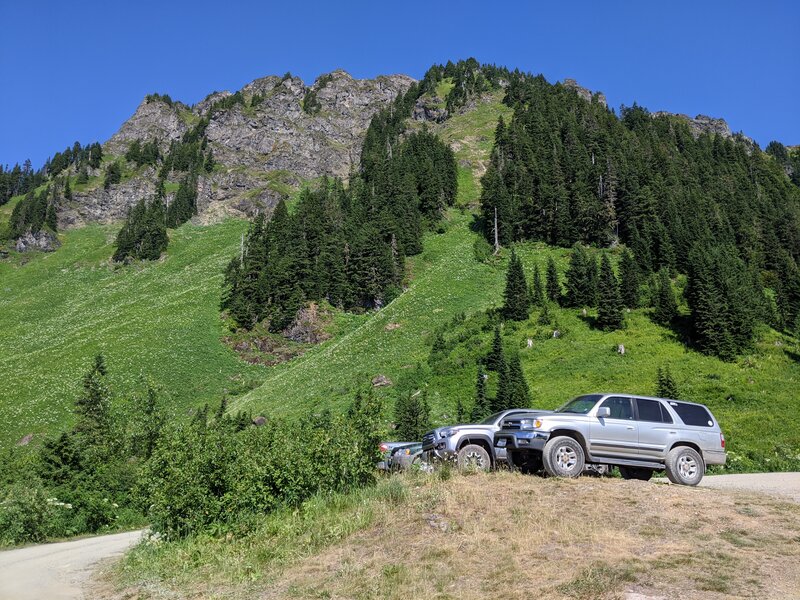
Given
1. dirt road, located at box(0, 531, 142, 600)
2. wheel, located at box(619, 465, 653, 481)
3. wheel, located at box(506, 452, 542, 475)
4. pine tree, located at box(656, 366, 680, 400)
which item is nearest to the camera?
dirt road, located at box(0, 531, 142, 600)

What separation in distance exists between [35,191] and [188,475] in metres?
169

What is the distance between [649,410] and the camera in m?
13.9

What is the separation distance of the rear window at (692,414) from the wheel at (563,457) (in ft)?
10.8

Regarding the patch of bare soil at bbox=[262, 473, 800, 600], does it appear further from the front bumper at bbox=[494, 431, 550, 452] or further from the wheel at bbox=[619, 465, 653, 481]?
the wheel at bbox=[619, 465, 653, 481]

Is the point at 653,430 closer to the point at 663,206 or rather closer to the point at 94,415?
the point at 94,415

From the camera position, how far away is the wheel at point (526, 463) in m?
14.5

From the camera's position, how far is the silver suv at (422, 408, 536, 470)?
15391mm

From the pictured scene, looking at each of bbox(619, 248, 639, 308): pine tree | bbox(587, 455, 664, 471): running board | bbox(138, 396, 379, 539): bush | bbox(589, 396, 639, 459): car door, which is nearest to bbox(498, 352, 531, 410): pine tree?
bbox(587, 455, 664, 471): running board

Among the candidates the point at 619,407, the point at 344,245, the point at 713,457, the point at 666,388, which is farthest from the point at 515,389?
Answer: the point at 344,245

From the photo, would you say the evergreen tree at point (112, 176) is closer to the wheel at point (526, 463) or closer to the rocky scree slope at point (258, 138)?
Result: the rocky scree slope at point (258, 138)

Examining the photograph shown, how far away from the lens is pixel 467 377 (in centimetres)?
4103

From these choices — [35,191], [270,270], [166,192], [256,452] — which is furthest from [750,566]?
[35,191]

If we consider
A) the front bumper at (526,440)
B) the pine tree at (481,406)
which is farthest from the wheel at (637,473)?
the pine tree at (481,406)

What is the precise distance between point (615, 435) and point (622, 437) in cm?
23
